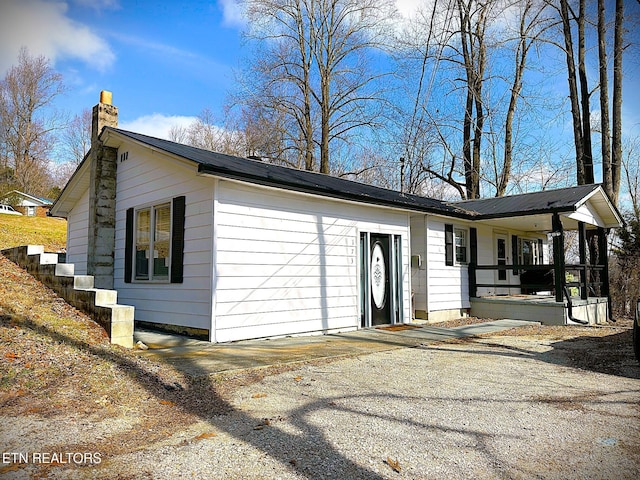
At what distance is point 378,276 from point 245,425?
22.1 feet

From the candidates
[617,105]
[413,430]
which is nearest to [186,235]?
[413,430]

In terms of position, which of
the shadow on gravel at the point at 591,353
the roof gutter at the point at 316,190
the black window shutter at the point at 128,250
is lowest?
the shadow on gravel at the point at 591,353

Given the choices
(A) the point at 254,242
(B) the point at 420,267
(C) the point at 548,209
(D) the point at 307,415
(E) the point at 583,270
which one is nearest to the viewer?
(D) the point at 307,415

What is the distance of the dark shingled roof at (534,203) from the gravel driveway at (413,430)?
628 cm

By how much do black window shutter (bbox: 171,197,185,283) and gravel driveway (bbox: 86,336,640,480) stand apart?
3.40 metres

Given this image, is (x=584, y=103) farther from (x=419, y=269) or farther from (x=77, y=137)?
(x=77, y=137)

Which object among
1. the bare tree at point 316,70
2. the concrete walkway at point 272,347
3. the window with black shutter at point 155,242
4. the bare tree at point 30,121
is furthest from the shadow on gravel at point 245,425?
the bare tree at point 316,70

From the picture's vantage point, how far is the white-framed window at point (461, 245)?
40.8 feet

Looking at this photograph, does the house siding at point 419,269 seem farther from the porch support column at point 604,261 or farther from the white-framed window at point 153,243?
the porch support column at point 604,261

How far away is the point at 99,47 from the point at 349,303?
22.0ft

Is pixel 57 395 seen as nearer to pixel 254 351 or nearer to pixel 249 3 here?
pixel 254 351

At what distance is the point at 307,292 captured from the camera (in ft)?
27.4

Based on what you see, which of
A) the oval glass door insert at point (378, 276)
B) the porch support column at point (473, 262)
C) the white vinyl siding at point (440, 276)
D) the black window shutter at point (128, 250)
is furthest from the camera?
the porch support column at point (473, 262)

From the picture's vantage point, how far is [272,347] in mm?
6738
